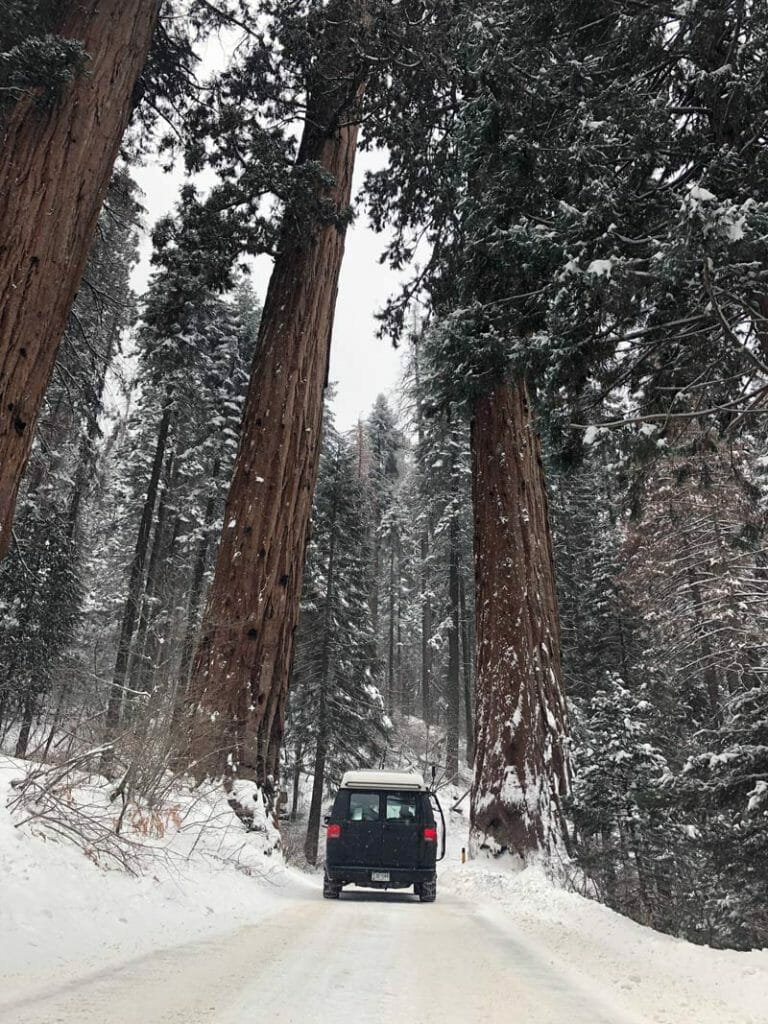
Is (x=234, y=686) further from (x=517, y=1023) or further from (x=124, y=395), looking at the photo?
(x=124, y=395)

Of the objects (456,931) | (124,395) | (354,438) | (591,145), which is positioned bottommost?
(456,931)

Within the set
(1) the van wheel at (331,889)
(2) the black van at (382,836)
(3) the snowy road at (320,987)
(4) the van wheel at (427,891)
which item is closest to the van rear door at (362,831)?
(2) the black van at (382,836)

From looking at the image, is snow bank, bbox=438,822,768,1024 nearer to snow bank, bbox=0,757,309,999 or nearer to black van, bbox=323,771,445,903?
snow bank, bbox=0,757,309,999

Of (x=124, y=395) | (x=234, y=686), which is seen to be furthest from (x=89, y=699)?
(x=124, y=395)

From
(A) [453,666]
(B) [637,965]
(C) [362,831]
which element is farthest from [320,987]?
(A) [453,666]

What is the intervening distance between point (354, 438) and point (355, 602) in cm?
3664

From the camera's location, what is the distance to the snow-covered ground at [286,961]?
2.42 meters

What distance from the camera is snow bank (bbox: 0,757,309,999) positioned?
2.86 meters

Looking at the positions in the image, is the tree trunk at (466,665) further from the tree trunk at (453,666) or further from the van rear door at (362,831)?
the van rear door at (362,831)

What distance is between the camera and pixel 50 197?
4.73 m

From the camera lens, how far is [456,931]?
505 centimetres

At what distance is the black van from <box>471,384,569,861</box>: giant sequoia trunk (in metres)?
1.07

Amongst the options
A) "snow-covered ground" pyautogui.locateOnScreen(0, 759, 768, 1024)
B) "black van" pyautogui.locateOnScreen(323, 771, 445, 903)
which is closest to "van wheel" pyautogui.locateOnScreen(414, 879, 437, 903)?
"black van" pyautogui.locateOnScreen(323, 771, 445, 903)

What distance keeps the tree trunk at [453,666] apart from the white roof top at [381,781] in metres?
19.3
